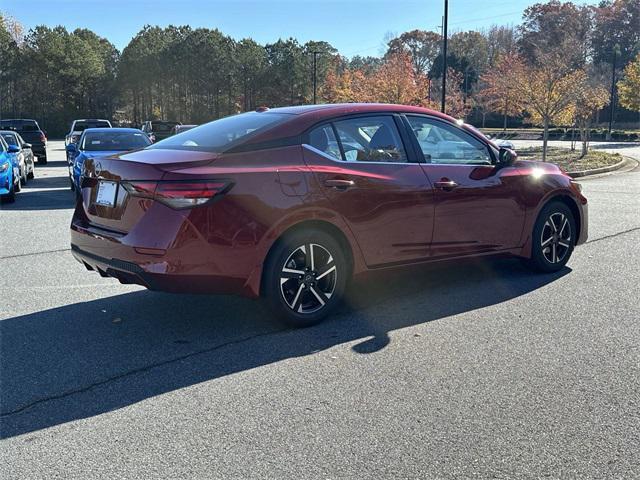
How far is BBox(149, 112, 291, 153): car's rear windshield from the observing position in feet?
15.4

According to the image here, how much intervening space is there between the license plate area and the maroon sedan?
0.05 ft

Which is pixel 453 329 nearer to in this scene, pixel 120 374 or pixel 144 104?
pixel 120 374

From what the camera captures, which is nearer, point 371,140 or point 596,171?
point 371,140

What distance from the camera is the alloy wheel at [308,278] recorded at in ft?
15.3

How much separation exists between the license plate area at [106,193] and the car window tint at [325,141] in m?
1.51

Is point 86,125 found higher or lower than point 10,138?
higher

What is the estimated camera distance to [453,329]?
4.74m

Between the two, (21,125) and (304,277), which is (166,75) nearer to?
(21,125)

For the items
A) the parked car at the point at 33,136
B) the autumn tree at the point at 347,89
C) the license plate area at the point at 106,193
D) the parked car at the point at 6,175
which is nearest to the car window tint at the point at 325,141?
the license plate area at the point at 106,193

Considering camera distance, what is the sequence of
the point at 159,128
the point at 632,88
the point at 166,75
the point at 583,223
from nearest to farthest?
the point at 583,223, the point at 159,128, the point at 632,88, the point at 166,75

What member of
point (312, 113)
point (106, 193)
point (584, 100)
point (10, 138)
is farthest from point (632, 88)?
point (106, 193)

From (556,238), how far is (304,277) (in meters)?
3.05

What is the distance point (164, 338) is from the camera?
457cm

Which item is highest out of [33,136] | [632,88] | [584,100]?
[632,88]
